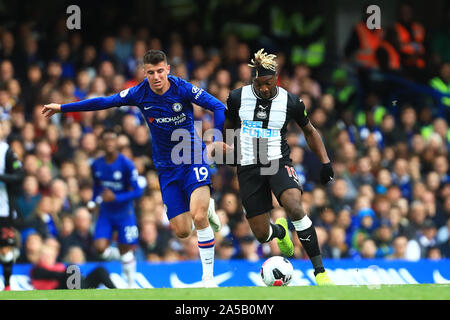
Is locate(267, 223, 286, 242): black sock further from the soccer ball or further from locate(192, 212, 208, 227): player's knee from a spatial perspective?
locate(192, 212, 208, 227): player's knee

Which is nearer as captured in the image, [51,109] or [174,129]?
[51,109]

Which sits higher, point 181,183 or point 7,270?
point 181,183

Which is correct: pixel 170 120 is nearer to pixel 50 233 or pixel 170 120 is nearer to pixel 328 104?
pixel 50 233

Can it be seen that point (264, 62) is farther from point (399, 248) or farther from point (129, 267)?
point (399, 248)

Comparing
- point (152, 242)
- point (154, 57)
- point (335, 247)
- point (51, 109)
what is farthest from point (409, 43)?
point (51, 109)

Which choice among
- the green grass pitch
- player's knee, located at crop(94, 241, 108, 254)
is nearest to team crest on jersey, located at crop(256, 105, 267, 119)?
the green grass pitch

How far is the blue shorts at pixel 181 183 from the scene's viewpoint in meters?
9.07

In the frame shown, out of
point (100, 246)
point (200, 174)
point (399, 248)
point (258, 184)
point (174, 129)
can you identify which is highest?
point (174, 129)

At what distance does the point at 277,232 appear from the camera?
969 cm

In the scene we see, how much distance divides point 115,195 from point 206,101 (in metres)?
3.55

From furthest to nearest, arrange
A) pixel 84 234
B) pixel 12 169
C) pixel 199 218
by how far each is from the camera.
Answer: pixel 84 234 < pixel 12 169 < pixel 199 218

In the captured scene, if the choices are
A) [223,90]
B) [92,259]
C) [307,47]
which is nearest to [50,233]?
[92,259]

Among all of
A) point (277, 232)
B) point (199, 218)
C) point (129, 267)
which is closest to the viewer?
point (199, 218)

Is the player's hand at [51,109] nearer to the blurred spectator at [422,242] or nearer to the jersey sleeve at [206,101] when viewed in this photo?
the jersey sleeve at [206,101]
